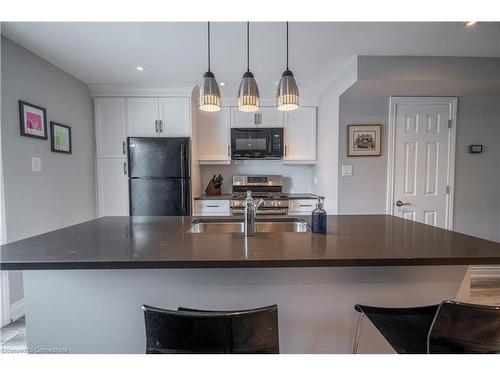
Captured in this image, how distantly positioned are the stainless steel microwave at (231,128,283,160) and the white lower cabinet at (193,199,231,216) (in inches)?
29.3

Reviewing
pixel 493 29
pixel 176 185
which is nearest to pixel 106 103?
pixel 176 185

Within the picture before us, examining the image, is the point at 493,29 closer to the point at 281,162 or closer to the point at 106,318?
the point at 281,162

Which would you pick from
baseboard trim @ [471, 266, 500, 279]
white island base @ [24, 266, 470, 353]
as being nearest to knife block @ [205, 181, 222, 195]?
white island base @ [24, 266, 470, 353]

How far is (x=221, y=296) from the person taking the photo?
1.17 meters

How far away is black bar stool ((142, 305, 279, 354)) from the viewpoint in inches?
28.5

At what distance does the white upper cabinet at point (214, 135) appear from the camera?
3.50 meters

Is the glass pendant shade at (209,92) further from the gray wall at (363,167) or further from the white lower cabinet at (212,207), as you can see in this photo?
the white lower cabinet at (212,207)

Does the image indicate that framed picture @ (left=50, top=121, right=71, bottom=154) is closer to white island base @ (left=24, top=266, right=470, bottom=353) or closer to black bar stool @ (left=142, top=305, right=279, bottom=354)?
white island base @ (left=24, top=266, right=470, bottom=353)

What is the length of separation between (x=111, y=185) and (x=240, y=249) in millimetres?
2704

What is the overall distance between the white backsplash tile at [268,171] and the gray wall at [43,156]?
1590 mm

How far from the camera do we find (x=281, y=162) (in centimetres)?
380

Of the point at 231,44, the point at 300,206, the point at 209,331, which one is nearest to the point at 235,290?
the point at 209,331
